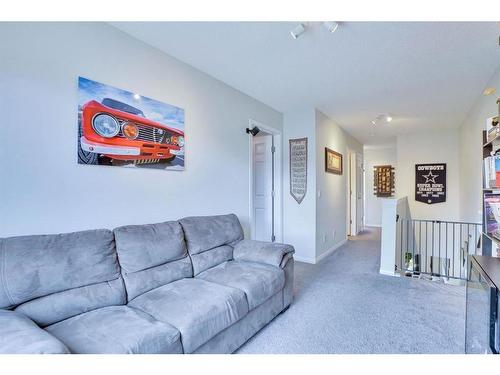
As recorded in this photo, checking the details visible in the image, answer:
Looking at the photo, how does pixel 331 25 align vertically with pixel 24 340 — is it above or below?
above

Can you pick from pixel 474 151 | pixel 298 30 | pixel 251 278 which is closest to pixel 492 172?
pixel 298 30

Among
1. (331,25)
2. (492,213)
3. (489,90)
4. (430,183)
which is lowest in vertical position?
(492,213)

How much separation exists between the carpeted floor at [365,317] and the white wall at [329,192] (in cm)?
94

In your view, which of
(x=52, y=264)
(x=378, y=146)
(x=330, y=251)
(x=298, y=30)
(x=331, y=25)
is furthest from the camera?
(x=378, y=146)

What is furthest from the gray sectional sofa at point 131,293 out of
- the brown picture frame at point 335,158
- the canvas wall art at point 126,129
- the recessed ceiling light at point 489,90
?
the recessed ceiling light at point 489,90

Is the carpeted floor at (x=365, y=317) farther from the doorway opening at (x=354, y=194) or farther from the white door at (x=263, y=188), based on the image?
the doorway opening at (x=354, y=194)

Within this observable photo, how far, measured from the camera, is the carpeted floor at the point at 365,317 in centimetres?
187

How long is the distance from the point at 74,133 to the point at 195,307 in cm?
147

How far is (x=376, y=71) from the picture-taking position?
272 centimetres

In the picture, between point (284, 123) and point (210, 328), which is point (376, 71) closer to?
point (284, 123)

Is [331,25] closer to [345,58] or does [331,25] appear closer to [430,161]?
[345,58]

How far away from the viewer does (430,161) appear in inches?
217

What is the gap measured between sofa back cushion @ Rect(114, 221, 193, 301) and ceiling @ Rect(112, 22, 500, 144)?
5.42 ft
